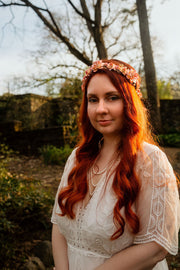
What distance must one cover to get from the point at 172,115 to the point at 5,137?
25.2 feet

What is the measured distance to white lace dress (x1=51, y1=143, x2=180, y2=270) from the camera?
128cm

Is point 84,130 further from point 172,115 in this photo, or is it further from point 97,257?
point 172,115

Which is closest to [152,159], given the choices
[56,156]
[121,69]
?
[121,69]

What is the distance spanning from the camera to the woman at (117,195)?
4.21 ft

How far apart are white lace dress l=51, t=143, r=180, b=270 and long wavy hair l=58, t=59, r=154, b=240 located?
4 centimetres

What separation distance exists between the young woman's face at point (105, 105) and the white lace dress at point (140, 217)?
0.25 meters

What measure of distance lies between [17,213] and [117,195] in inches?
94.0

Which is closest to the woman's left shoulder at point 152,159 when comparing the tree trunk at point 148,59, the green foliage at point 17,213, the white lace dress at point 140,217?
the white lace dress at point 140,217

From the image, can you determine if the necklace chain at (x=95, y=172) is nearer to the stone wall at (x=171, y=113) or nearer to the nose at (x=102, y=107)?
the nose at (x=102, y=107)

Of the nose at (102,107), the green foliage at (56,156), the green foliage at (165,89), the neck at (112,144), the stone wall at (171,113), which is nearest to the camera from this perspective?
the nose at (102,107)

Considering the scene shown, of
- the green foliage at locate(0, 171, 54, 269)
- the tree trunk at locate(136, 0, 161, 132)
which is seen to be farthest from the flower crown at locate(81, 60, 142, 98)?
the tree trunk at locate(136, 0, 161, 132)

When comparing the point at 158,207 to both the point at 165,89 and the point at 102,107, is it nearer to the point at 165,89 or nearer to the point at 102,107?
the point at 102,107

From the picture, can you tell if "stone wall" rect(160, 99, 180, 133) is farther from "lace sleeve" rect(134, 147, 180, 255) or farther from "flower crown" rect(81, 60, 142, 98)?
"lace sleeve" rect(134, 147, 180, 255)

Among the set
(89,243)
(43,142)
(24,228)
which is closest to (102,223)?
(89,243)
